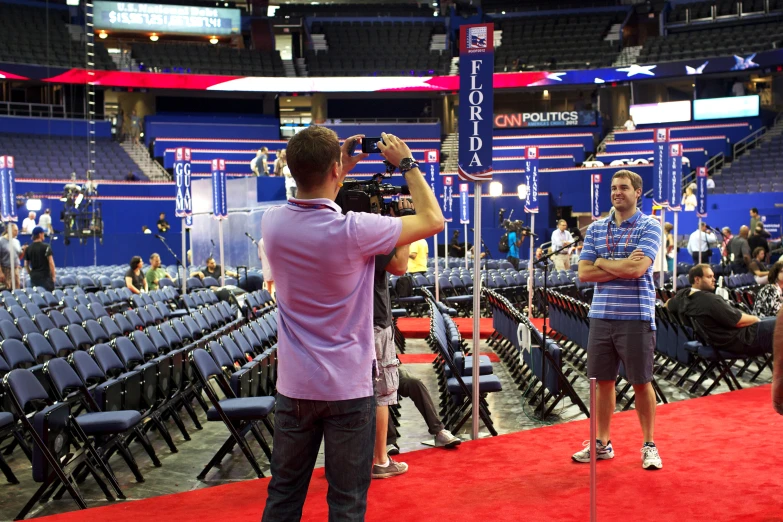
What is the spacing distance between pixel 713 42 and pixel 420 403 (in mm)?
29318

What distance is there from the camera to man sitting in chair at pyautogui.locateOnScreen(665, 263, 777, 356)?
23.3ft

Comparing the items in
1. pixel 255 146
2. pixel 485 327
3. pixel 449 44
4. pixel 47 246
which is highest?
pixel 449 44

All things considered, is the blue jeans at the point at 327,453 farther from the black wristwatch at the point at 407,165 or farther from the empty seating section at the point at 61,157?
the empty seating section at the point at 61,157

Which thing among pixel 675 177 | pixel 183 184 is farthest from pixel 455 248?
pixel 183 184

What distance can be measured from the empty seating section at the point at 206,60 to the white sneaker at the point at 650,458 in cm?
3058

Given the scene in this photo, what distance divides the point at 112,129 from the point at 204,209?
38.1ft

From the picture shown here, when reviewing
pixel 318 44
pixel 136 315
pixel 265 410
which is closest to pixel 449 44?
pixel 318 44

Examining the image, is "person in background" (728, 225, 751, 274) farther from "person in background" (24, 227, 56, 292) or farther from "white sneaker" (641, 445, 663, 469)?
"white sneaker" (641, 445, 663, 469)

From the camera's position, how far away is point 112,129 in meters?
31.1

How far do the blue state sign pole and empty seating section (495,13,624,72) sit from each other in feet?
92.6

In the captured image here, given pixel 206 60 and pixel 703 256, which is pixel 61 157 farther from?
pixel 703 256

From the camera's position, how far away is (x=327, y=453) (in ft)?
8.42

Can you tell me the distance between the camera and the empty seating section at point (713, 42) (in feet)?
97.4

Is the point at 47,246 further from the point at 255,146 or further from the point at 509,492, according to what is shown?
the point at 255,146
